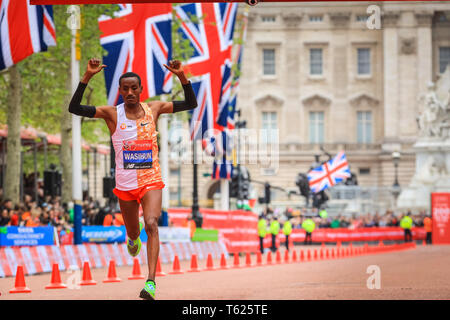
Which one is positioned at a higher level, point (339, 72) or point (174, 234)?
point (339, 72)

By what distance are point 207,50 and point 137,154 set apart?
758 inches

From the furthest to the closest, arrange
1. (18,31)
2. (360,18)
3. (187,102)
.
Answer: (360,18), (18,31), (187,102)

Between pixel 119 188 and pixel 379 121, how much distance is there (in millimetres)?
77472

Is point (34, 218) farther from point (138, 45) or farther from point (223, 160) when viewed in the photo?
point (223, 160)

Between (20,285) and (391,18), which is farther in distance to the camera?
(391,18)

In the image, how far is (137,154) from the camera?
27.9 feet

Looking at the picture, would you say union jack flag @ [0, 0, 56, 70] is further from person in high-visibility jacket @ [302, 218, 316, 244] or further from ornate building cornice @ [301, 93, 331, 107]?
ornate building cornice @ [301, 93, 331, 107]

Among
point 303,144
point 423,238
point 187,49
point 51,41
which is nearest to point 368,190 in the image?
point 303,144

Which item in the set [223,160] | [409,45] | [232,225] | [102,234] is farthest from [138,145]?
[409,45]

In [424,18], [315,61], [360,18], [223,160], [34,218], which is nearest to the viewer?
[34,218]

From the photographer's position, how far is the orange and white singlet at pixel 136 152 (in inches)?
332

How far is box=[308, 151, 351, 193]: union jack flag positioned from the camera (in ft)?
135

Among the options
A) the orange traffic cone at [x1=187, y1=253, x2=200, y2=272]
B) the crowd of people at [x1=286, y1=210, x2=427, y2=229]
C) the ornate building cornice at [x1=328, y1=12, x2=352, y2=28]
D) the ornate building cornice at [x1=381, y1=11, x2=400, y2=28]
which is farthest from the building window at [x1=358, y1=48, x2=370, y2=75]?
the orange traffic cone at [x1=187, y1=253, x2=200, y2=272]
